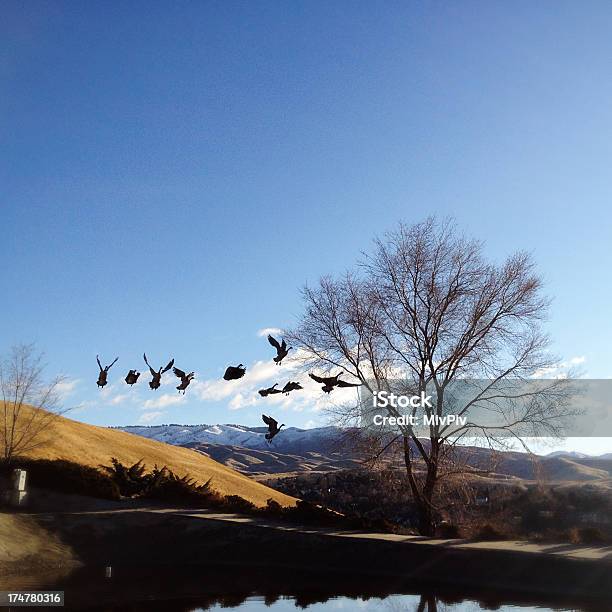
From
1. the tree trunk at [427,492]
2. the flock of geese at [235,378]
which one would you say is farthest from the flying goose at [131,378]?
the tree trunk at [427,492]

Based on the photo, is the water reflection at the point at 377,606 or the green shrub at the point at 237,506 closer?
the water reflection at the point at 377,606

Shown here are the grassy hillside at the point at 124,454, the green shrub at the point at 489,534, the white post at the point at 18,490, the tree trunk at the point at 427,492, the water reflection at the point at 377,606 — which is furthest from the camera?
the grassy hillside at the point at 124,454

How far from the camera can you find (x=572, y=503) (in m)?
58.3

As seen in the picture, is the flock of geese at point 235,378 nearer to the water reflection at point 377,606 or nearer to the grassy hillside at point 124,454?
the water reflection at point 377,606

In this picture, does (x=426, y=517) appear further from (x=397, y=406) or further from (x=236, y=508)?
(x=236, y=508)

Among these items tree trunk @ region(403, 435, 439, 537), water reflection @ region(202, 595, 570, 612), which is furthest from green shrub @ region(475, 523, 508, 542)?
water reflection @ region(202, 595, 570, 612)

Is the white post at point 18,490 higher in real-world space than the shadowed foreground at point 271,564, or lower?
higher

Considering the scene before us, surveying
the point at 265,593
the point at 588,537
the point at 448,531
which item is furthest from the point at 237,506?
the point at 588,537

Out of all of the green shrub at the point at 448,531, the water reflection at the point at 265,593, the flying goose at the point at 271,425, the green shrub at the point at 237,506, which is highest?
the flying goose at the point at 271,425

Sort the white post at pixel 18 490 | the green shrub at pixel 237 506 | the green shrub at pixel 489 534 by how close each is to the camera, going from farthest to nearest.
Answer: the green shrub at pixel 237 506 < the white post at pixel 18 490 < the green shrub at pixel 489 534

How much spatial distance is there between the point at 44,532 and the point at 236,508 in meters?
9.01

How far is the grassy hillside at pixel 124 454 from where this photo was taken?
3881 centimetres

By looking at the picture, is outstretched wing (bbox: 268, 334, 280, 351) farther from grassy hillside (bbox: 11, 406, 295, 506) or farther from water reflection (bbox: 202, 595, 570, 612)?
grassy hillside (bbox: 11, 406, 295, 506)

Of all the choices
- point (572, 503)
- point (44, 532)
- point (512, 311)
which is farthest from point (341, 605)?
point (572, 503)
